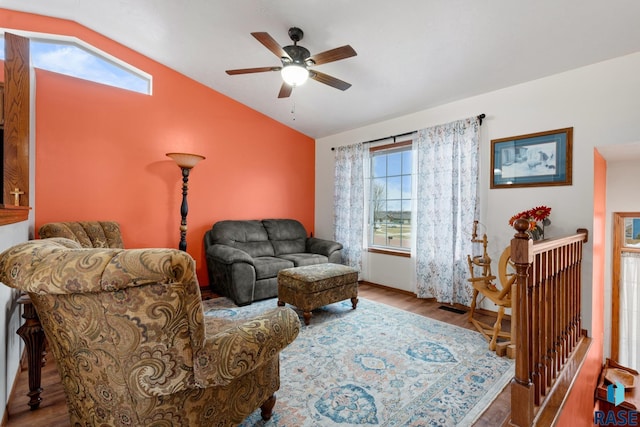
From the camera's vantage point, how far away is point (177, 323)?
3.25 feet

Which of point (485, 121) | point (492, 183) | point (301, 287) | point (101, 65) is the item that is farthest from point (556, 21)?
point (101, 65)

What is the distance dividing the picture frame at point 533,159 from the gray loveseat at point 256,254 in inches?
94.2

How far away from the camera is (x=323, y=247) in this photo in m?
4.58

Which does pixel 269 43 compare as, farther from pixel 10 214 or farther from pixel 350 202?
pixel 350 202

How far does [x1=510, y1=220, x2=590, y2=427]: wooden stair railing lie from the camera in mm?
1529

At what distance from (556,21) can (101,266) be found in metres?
3.20

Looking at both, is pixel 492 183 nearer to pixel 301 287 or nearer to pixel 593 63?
pixel 593 63

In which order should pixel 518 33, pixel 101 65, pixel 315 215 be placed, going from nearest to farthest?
pixel 518 33
pixel 101 65
pixel 315 215

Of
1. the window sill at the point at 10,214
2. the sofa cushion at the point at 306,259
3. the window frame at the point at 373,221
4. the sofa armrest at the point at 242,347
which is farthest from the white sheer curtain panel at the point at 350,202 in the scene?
the window sill at the point at 10,214

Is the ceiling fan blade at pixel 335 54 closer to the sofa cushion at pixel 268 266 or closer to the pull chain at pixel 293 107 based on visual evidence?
the pull chain at pixel 293 107

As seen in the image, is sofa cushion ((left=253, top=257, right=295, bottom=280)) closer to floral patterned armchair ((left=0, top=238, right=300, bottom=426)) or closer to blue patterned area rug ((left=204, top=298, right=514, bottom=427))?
blue patterned area rug ((left=204, top=298, right=514, bottom=427))

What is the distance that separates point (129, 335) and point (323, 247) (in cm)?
367

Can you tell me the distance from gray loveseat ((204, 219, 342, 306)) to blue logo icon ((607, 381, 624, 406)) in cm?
312

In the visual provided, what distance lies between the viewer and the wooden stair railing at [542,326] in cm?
153
